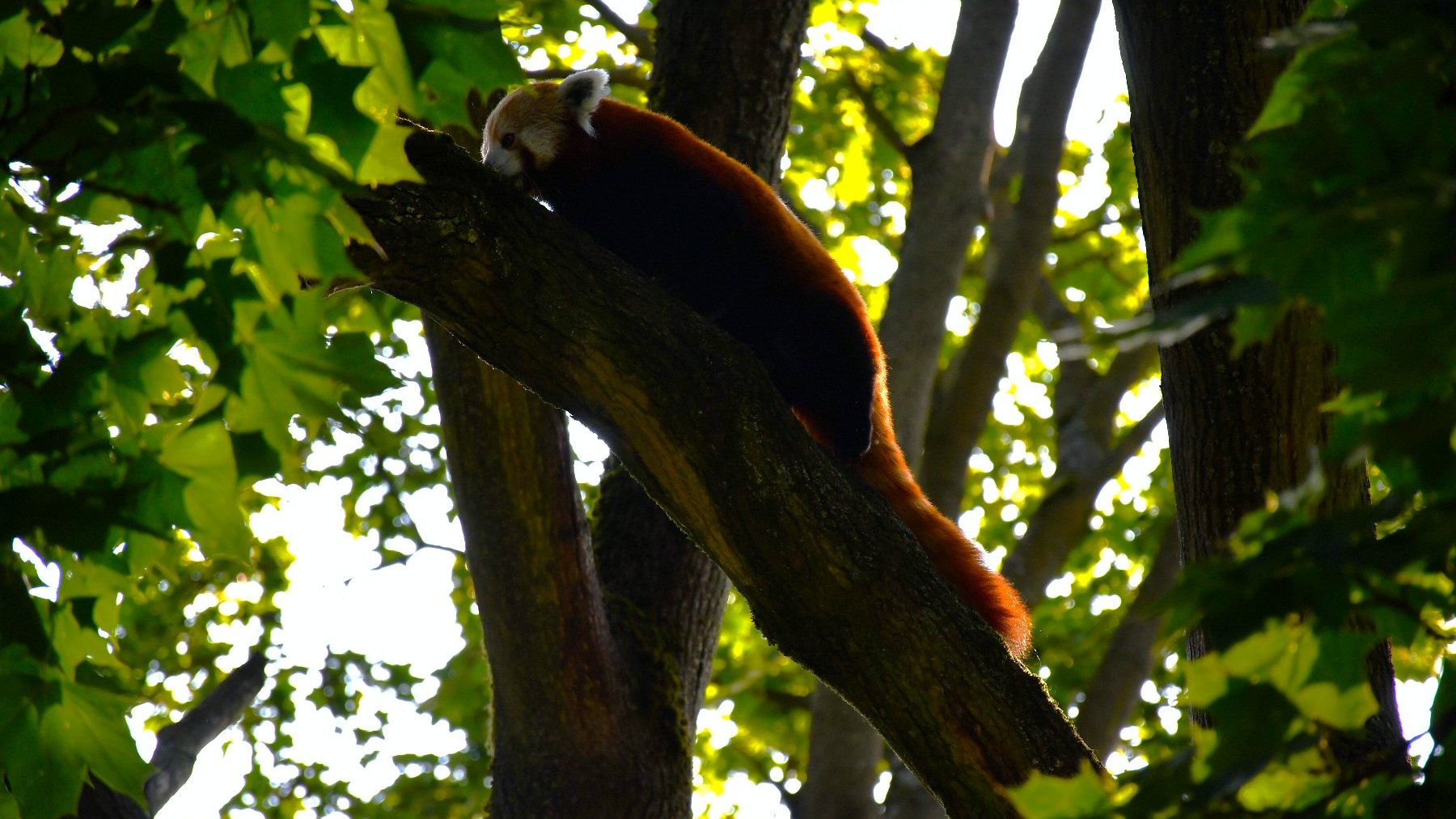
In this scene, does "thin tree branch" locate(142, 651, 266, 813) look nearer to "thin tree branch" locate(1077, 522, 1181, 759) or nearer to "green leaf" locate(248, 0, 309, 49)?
"green leaf" locate(248, 0, 309, 49)

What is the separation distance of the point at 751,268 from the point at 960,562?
125cm

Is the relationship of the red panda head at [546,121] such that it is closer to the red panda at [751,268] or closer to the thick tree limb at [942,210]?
the red panda at [751,268]

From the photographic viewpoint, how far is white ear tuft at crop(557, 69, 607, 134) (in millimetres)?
4508

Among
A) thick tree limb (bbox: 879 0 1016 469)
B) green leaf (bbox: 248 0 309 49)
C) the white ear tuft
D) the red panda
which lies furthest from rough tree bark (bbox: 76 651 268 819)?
thick tree limb (bbox: 879 0 1016 469)

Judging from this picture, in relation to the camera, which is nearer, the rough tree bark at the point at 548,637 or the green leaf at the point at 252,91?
the green leaf at the point at 252,91

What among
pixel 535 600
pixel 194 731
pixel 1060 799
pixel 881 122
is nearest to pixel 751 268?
pixel 535 600

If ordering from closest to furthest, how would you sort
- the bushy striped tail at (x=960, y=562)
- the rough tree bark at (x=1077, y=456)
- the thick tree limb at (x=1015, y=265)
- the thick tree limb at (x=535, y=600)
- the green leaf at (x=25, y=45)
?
the green leaf at (x=25, y=45), the bushy striped tail at (x=960, y=562), the thick tree limb at (x=535, y=600), the thick tree limb at (x=1015, y=265), the rough tree bark at (x=1077, y=456)

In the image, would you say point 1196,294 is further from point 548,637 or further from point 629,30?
point 629,30

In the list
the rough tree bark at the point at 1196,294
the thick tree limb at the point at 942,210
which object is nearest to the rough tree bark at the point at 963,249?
the thick tree limb at the point at 942,210

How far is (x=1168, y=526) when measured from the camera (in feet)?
27.1

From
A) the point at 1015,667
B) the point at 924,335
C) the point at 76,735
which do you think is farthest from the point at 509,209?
the point at 924,335

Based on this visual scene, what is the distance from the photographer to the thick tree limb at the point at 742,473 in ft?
8.08

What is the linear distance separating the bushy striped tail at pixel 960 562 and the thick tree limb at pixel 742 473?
451 mm

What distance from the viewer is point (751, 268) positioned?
3908 mm
